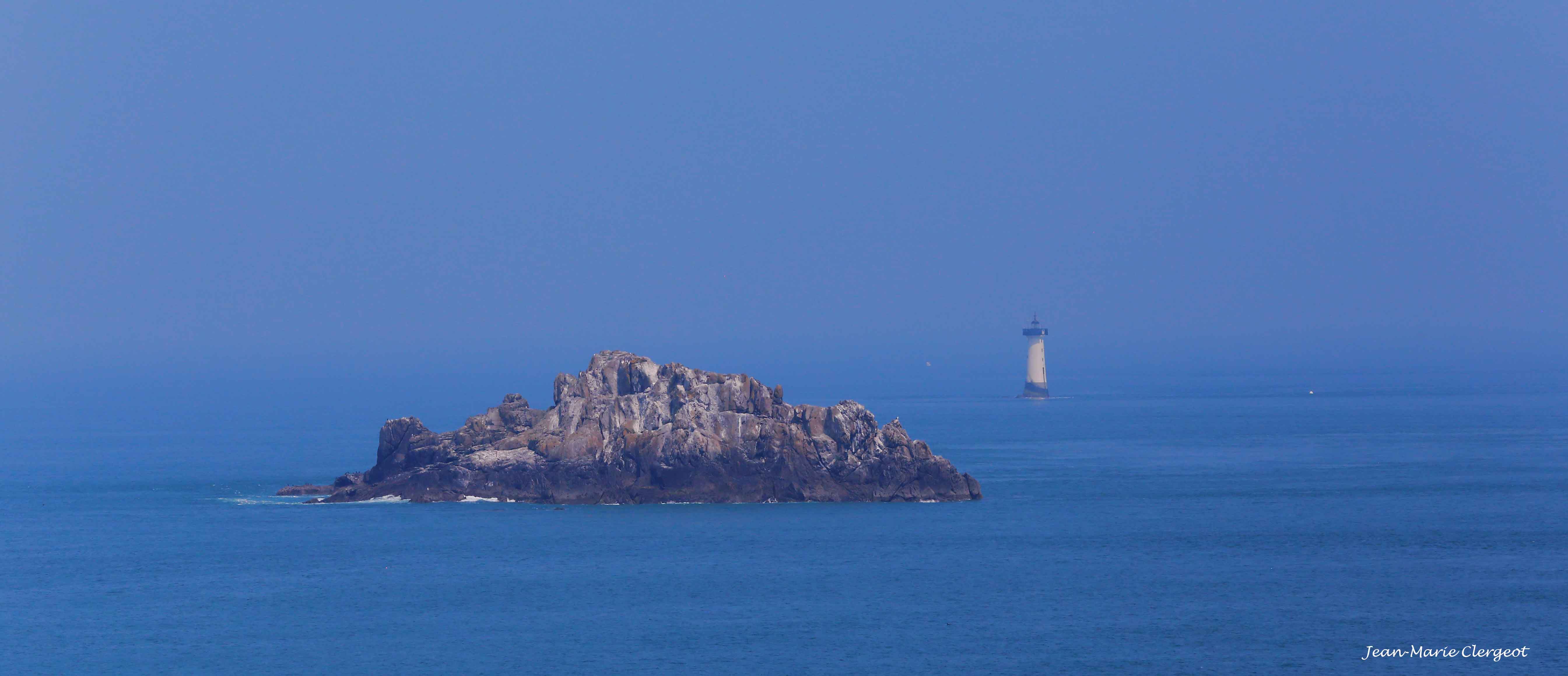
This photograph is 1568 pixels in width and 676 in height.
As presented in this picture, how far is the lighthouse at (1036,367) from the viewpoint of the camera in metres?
180

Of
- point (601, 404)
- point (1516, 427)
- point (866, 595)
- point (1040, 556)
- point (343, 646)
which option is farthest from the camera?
point (1516, 427)

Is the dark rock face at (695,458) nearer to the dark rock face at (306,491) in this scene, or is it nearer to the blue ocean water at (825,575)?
the blue ocean water at (825,575)

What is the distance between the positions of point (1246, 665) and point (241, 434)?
98754 mm

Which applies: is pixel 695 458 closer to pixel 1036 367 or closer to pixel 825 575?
pixel 825 575

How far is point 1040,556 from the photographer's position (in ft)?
224

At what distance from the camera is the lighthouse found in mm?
180125

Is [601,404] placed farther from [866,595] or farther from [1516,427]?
[1516,427]

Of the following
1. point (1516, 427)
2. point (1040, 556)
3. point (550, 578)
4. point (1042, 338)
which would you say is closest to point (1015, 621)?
point (1040, 556)

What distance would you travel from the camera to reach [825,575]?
64.6 metres

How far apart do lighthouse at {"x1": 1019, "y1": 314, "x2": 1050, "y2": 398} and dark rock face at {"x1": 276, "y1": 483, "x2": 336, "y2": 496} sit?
101m

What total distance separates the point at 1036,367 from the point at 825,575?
120799 millimetres
